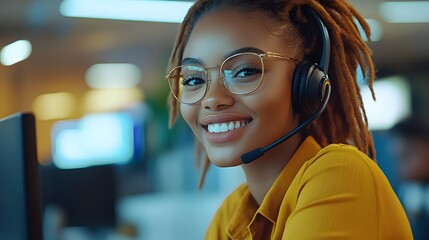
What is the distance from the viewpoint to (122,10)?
4457 mm

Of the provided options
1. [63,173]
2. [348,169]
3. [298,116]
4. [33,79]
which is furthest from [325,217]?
[33,79]

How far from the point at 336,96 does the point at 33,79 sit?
377cm

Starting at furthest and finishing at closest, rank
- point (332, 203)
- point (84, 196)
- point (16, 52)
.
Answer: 1. point (16, 52)
2. point (84, 196)
3. point (332, 203)

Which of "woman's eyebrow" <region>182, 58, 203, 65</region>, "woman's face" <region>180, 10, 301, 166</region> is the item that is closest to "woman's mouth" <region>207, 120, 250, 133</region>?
"woman's face" <region>180, 10, 301, 166</region>

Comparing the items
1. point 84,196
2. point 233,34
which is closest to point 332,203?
point 233,34

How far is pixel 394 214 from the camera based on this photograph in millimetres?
881

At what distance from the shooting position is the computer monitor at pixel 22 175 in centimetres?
88

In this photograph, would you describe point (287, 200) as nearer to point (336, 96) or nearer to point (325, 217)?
point (325, 217)

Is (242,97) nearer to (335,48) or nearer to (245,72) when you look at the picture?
(245,72)

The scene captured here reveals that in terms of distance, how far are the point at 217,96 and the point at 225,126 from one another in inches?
1.9

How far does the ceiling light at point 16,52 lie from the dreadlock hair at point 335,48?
322 centimetres

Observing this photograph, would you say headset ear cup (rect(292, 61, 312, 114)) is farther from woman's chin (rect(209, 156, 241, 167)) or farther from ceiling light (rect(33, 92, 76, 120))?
ceiling light (rect(33, 92, 76, 120))

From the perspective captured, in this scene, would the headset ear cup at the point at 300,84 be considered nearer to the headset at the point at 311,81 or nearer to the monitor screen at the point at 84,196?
the headset at the point at 311,81

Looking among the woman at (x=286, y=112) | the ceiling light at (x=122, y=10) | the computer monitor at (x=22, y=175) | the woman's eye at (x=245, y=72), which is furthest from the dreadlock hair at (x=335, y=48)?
the ceiling light at (x=122, y=10)
